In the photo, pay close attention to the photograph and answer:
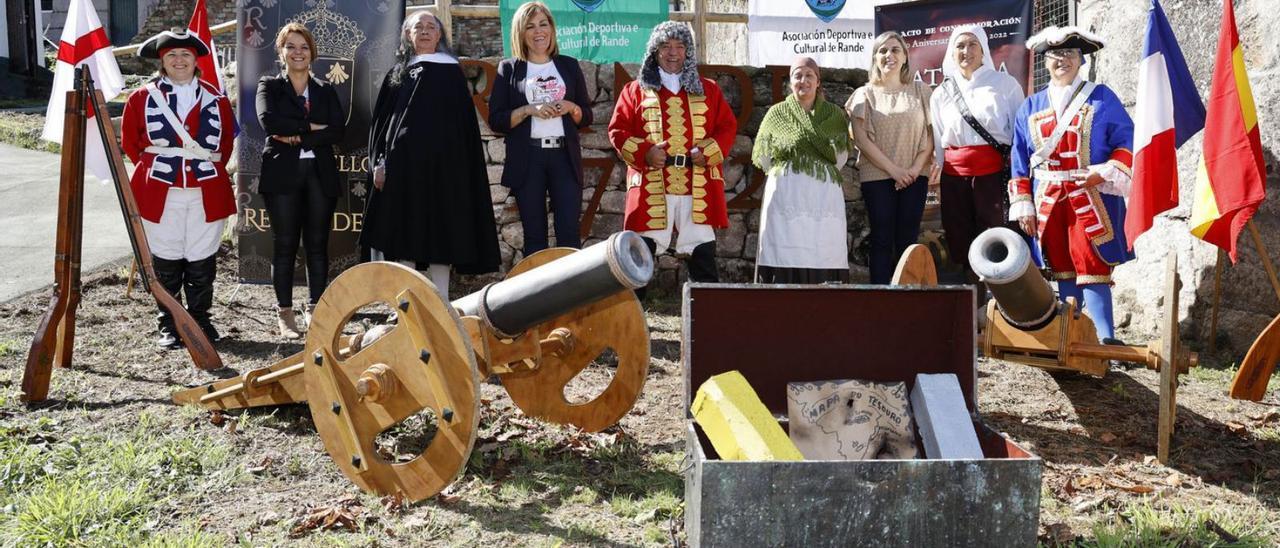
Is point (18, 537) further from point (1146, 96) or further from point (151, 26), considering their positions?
point (151, 26)

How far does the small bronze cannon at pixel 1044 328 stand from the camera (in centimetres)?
368

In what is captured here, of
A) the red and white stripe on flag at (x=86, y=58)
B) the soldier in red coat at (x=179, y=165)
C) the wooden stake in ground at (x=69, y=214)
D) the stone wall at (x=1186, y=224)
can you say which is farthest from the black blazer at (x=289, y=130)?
the stone wall at (x=1186, y=224)

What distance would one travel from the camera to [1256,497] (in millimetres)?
3627

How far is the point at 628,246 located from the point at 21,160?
12440 mm

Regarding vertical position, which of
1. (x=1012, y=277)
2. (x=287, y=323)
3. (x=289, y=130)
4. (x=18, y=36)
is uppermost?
(x=18, y=36)

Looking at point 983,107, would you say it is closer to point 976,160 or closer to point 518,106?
point 976,160

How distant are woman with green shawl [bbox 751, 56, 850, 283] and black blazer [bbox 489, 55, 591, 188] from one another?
1.07 m

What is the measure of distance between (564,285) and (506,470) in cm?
91

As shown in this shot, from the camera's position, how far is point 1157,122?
4602mm

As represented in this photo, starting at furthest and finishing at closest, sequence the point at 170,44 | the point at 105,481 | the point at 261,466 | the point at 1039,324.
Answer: the point at 170,44 < the point at 1039,324 < the point at 261,466 < the point at 105,481

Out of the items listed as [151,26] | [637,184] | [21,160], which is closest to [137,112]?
[637,184]

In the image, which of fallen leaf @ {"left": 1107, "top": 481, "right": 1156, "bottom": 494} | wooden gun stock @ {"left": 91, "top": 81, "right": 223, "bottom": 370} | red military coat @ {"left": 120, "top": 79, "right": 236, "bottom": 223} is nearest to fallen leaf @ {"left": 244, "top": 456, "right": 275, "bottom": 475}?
wooden gun stock @ {"left": 91, "top": 81, "right": 223, "bottom": 370}

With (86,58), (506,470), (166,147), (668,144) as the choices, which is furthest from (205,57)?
(506,470)

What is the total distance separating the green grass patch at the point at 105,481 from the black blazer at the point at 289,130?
1864 millimetres
